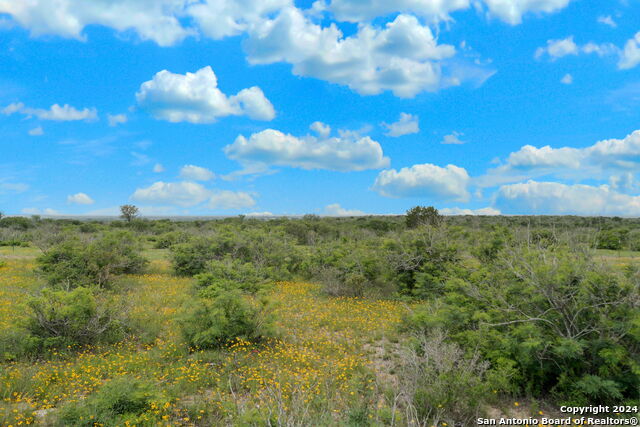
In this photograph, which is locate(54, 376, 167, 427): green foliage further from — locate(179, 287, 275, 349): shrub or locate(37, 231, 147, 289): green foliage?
locate(37, 231, 147, 289): green foliage

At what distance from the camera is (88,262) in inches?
658

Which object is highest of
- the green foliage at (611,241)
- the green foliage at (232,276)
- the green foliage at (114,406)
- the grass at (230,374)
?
the green foliage at (611,241)

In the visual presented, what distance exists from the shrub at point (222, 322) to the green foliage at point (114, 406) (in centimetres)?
278

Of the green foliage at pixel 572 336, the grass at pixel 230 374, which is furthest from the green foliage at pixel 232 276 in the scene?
the green foliage at pixel 572 336

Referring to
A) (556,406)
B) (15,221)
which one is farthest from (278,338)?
(15,221)

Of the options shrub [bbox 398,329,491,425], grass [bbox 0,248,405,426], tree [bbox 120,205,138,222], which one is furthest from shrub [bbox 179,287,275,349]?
tree [bbox 120,205,138,222]

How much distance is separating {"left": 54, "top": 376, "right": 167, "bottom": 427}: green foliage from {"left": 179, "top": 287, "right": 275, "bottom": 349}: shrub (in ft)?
9.13

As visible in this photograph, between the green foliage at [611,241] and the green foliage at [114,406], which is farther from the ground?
the green foliage at [611,241]

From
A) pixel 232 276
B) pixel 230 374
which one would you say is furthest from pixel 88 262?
pixel 230 374

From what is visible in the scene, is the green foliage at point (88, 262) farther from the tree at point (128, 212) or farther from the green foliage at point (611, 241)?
the tree at point (128, 212)

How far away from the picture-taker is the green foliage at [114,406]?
5246 millimetres

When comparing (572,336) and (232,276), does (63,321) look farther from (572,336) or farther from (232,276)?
(572,336)

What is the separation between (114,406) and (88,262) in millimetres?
13451

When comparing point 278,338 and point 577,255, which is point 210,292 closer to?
point 278,338
